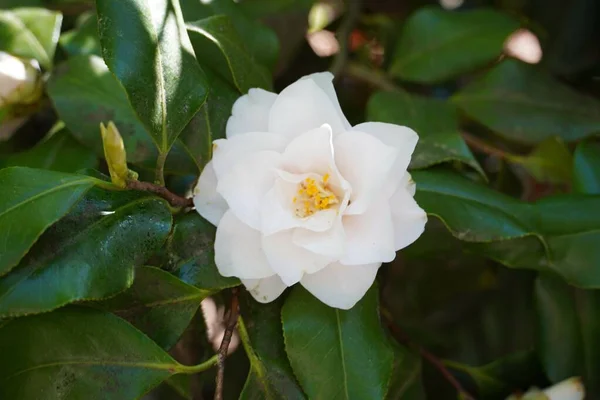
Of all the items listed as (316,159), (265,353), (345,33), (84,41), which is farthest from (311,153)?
(345,33)

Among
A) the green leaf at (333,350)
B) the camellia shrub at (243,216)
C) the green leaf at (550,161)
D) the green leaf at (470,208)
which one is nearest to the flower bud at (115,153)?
the camellia shrub at (243,216)

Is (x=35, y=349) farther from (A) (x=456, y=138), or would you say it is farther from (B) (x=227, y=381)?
(A) (x=456, y=138)

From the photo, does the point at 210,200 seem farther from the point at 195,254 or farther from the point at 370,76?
the point at 370,76

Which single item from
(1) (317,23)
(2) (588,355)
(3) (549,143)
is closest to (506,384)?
(2) (588,355)

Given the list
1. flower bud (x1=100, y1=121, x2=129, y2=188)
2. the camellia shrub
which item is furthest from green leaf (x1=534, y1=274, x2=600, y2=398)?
flower bud (x1=100, y1=121, x2=129, y2=188)

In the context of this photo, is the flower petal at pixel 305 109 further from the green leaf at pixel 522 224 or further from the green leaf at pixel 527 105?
the green leaf at pixel 527 105

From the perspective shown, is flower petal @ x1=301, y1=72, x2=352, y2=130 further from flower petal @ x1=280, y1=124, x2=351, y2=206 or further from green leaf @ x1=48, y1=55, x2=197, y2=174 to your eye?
green leaf @ x1=48, y1=55, x2=197, y2=174
